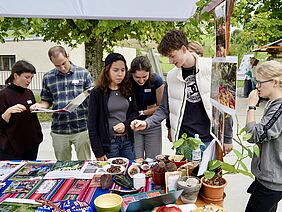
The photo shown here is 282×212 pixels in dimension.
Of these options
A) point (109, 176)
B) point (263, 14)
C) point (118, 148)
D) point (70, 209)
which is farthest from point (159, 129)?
point (263, 14)

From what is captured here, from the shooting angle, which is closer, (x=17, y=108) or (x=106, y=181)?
(x=106, y=181)

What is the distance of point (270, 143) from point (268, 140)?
0.04 metres

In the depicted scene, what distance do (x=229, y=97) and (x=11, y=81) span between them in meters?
1.92

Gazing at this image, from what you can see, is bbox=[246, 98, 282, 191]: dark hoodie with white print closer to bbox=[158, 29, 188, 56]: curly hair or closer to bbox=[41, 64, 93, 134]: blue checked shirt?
bbox=[158, 29, 188, 56]: curly hair

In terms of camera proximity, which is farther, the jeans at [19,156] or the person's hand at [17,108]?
the jeans at [19,156]

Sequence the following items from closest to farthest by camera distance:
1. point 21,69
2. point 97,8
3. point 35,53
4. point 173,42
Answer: point 173,42 < point 21,69 < point 97,8 < point 35,53

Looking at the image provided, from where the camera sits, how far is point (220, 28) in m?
1.50

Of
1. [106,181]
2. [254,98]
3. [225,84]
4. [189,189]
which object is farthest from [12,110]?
[254,98]

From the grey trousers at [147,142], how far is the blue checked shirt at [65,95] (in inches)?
25.8

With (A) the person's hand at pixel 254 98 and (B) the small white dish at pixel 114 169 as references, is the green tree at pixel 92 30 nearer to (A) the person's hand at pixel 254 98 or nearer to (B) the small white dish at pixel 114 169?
(A) the person's hand at pixel 254 98

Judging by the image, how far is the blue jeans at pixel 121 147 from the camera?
2305 millimetres

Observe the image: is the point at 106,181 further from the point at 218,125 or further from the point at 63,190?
the point at 218,125

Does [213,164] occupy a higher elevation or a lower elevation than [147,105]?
lower

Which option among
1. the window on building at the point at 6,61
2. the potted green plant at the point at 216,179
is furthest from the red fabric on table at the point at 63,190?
the window on building at the point at 6,61
